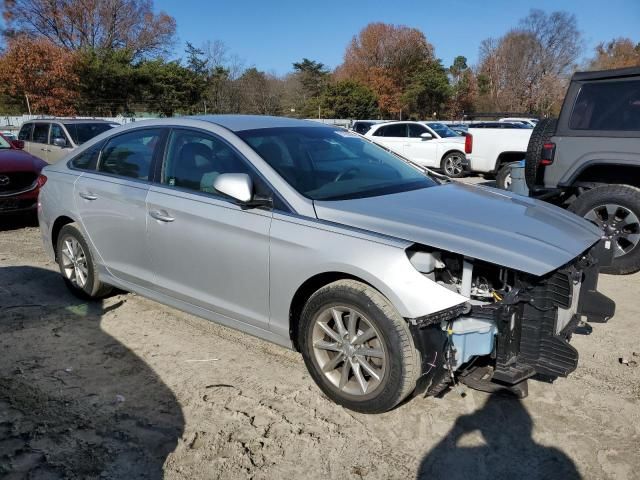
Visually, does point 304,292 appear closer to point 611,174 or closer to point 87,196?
point 87,196

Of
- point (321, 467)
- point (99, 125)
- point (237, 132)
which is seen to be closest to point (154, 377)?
point (321, 467)

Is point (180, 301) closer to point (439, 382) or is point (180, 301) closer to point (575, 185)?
point (439, 382)

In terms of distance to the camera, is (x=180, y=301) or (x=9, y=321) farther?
(x=9, y=321)

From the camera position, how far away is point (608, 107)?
5684 mm

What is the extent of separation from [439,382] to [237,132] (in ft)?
6.86

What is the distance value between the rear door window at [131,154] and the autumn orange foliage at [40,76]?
117 feet

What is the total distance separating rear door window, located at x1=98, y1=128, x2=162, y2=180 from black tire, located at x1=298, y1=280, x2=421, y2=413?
6.25 ft

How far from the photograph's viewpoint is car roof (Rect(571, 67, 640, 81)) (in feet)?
18.2

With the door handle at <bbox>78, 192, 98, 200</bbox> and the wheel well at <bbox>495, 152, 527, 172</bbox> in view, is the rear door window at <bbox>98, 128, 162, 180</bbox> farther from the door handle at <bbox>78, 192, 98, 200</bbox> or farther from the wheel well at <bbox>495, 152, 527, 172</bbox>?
the wheel well at <bbox>495, 152, 527, 172</bbox>

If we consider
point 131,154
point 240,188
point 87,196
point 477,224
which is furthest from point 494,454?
point 87,196

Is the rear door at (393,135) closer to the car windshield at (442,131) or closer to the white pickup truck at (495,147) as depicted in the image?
the car windshield at (442,131)

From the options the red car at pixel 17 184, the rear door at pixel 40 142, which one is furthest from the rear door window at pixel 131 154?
the rear door at pixel 40 142

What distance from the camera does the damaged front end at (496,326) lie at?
279 cm

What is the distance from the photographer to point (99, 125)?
497 inches
